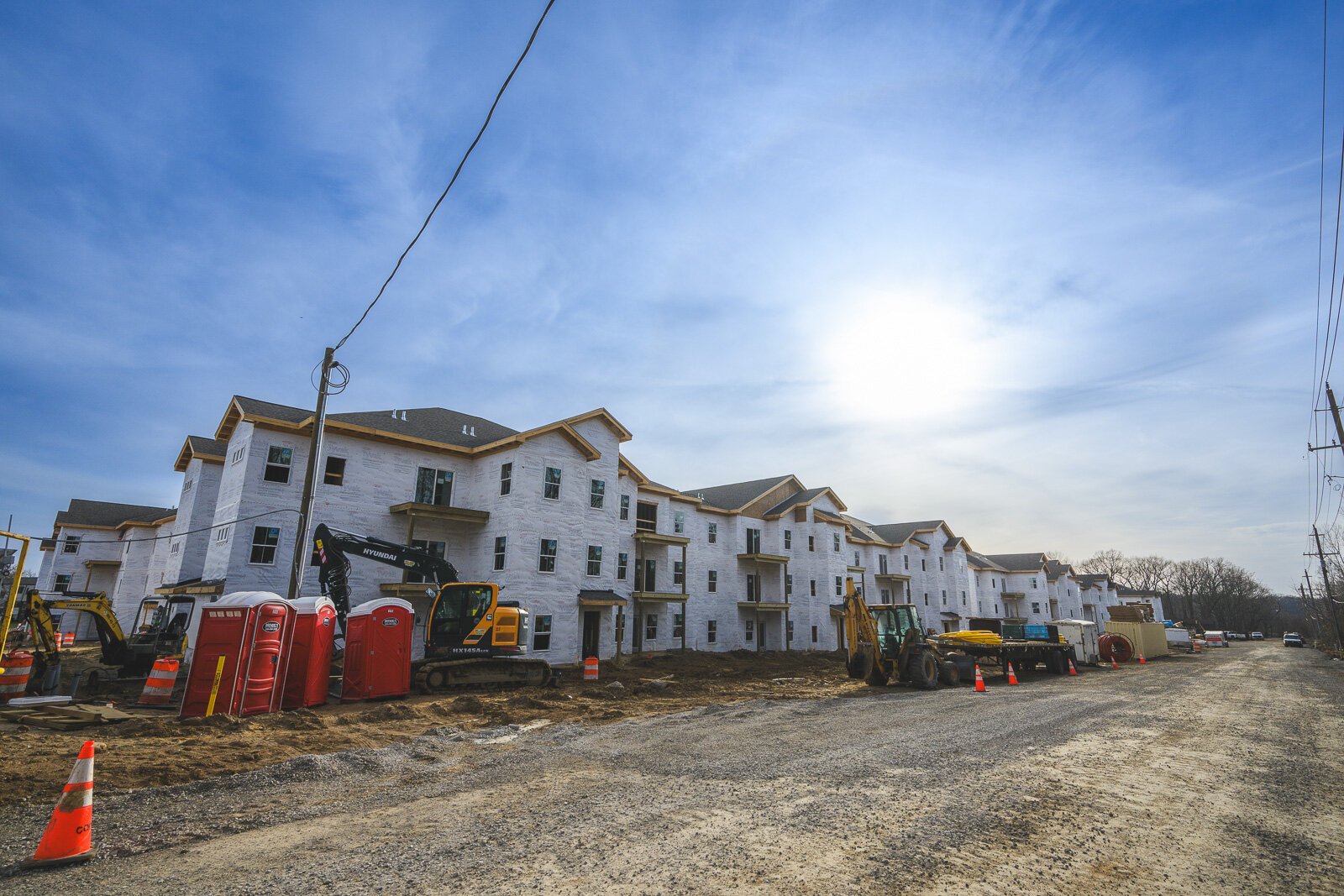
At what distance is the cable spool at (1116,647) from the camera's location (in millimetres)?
38938

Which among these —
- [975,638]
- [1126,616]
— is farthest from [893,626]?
[1126,616]

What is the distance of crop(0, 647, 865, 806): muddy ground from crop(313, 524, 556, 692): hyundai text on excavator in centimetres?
77

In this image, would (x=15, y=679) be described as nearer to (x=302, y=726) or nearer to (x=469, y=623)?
(x=302, y=726)

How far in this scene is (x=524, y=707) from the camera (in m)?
15.0

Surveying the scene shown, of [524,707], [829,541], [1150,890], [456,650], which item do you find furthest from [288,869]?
[829,541]

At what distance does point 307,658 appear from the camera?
46.5 ft

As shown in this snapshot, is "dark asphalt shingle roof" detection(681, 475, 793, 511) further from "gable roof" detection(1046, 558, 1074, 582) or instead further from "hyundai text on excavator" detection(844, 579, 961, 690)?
"gable roof" detection(1046, 558, 1074, 582)

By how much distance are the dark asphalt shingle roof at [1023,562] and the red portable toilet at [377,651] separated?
7822 cm

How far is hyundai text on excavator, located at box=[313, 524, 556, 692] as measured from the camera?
688 inches

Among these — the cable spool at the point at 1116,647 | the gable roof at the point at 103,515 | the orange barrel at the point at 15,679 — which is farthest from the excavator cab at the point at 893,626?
the gable roof at the point at 103,515

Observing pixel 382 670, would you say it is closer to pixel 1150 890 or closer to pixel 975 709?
pixel 975 709

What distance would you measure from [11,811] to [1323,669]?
153ft

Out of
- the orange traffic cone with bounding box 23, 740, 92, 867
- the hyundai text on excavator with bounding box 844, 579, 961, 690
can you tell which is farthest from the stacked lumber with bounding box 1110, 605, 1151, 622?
the orange traffic cone with bounding box 23, 740, 92, 867

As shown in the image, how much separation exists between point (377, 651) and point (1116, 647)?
42.2 meters
